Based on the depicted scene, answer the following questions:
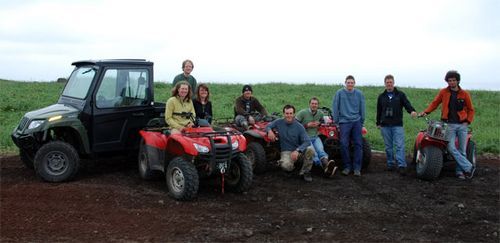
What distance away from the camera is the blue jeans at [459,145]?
885cm

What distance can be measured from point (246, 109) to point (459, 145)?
4058mm

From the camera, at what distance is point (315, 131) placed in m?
9.37

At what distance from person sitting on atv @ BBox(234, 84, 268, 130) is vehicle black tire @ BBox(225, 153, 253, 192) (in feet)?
6.33

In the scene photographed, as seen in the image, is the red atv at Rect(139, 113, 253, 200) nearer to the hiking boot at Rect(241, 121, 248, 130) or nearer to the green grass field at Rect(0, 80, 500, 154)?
the hiking boot at Rect(241, 121, 248, 130)

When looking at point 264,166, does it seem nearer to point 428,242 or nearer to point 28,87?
point 428,242

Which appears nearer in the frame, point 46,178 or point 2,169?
point 46,178

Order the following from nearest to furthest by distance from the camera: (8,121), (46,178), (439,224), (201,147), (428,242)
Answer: (428,242) < (439,224) < (201,147) < (46,178) < (8,121)

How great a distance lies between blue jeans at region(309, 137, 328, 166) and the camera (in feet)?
29.7

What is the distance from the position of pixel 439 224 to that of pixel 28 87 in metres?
21.9

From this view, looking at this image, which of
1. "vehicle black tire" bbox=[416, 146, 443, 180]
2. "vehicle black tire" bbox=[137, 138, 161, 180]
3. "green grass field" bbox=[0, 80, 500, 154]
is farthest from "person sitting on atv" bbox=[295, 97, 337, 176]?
"green grass field" bbox=[0, 80, 500, 154]

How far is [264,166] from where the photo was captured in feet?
30.6

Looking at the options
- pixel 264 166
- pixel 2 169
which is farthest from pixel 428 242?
pixel 2 169

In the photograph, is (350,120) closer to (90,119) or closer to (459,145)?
(459,145)

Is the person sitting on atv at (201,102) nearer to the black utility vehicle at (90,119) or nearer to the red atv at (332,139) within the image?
the black utility vehicle at (90,119)
